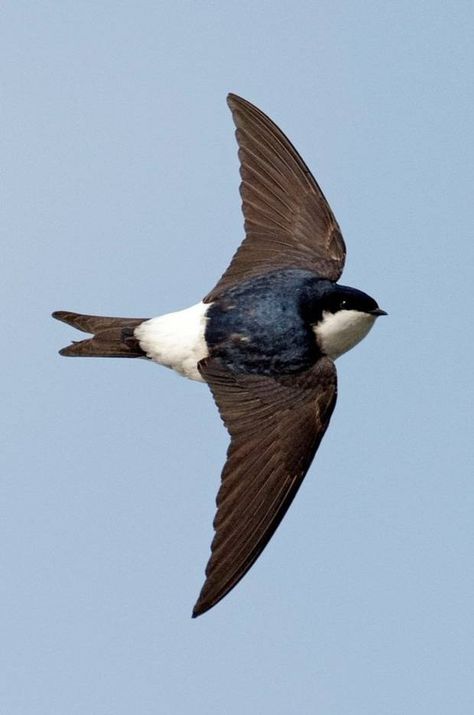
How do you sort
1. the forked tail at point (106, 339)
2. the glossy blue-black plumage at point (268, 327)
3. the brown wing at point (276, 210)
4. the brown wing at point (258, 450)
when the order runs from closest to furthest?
the brown wing at point (258, 450) → the glossy blue-black plumage at point (268, 327) → the forked tail at point (106, 339) → the brown wing at point (276, 210)

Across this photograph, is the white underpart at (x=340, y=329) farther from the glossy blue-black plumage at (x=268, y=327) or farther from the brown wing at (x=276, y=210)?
Answer: the brown wing at (x=276, y=210)

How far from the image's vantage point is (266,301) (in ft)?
21.3

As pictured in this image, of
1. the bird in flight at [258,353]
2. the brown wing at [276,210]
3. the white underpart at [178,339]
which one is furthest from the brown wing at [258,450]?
the brown wing at [276,210]

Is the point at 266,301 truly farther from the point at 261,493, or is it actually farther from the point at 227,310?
the point at 261,493

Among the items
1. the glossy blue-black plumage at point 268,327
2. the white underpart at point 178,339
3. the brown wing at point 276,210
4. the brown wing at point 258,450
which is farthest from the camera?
the brown wing at point 276,210

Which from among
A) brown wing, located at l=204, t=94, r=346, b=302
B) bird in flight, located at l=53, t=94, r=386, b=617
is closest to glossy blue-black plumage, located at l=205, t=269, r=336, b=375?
bird in flight, located at l=53, t=94, r=386, b=617

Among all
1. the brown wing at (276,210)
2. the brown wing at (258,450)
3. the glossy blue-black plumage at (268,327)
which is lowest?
the brown wing at (258,450)

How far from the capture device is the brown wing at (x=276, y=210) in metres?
7.00

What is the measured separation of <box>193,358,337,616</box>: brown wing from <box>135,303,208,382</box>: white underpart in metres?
0.12

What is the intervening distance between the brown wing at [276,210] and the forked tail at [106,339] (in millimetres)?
453

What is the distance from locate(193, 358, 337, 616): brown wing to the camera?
6.04 meters

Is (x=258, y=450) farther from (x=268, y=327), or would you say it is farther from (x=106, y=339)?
(x=106, y=339)

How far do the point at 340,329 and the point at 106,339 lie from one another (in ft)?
3.49

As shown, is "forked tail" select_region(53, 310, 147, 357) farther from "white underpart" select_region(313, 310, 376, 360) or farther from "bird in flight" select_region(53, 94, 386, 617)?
"white underpart" select_region(313, 310, 376, 360)
